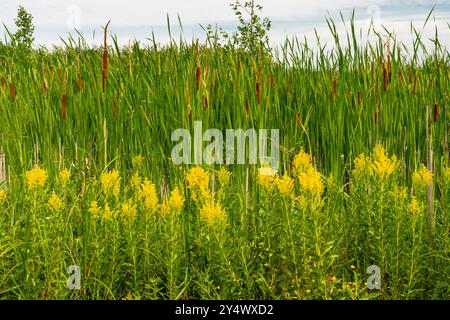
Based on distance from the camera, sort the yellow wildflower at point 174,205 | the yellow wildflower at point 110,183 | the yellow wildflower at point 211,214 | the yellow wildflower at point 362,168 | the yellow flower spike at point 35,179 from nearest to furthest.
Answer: the yellow wildflower at point 211,214, the yellow wildflower at point 174,205, the yellow flower spike at point 35,179, the yellow wildflower at point 110,183, the yellow wildflower at point 362,168

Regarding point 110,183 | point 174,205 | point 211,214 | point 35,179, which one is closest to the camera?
point 211,214

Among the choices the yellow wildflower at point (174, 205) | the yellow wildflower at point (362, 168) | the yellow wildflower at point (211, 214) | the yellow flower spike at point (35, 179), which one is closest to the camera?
the yellow wildflower at point (211, 214)

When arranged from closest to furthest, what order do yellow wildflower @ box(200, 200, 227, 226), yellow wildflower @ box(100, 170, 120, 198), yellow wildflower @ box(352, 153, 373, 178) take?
yellow wildflower @ box(200, 200, 227, 226) < yellow wildflower @ box(100, 170, 120, 198) < yellow wildflower @ box(352, 153, 373, 178)

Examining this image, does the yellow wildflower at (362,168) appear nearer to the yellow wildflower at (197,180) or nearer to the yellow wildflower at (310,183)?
the yellow wildflower at (310,183)

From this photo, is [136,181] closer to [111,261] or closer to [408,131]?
[111,261]

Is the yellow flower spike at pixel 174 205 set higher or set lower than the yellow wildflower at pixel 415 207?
higher

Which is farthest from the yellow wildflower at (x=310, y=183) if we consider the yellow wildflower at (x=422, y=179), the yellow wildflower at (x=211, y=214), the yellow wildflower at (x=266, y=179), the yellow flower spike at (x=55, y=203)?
the yellow flower spike at (x=55, y=203)

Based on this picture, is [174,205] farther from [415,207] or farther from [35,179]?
[415,207]

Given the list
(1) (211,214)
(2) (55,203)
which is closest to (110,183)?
(2) (55,203)

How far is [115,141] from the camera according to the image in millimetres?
4383

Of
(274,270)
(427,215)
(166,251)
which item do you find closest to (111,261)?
(166,251)

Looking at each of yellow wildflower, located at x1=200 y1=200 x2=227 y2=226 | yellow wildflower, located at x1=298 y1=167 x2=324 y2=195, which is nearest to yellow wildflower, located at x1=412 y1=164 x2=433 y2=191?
yellow wildflower, located at x1=298 y1=167 x2=324 y2=195

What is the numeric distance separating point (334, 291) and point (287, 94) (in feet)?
7.48

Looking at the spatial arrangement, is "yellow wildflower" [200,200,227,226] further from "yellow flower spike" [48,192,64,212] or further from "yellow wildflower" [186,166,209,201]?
"yellow flower spike" [48,192,64,212]
